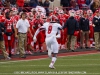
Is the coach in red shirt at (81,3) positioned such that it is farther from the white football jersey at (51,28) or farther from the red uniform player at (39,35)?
the white football jersey at (51,28)

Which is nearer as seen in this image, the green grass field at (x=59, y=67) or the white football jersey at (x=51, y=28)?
the green grass field at (x=59, y=67)

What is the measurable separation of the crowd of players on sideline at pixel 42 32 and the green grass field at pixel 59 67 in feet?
6.31

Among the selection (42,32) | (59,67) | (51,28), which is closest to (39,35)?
(42,32)

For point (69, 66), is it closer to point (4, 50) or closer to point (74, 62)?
point (74, 62)

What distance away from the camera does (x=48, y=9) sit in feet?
95.6

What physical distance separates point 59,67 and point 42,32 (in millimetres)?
6133

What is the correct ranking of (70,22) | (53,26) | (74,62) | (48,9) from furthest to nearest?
(48,9) < (70,22) < (74,62) < (53,26)

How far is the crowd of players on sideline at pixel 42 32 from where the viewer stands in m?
20.6

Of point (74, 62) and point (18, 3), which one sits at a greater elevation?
point (18, 3)

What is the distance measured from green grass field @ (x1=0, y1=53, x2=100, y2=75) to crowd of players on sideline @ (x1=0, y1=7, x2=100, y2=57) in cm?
192

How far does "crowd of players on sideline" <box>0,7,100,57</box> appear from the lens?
20.6 m

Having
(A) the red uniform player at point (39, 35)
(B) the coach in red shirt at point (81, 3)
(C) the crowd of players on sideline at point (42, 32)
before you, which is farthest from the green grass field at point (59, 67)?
(B) the coach in red shirt at point (81, 3)

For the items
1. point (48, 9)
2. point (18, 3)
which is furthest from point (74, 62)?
point (48, 9)

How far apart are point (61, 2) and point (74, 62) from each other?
1262 centimetres
